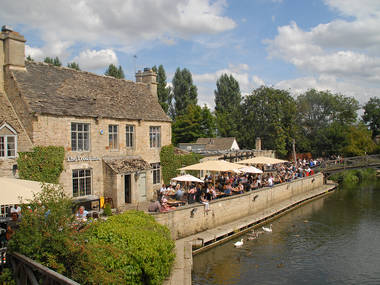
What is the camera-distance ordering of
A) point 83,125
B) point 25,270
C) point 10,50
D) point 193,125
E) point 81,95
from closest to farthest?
1. point 25,270
2. point 10,50
3. point 83,125
4. point 81,95
5. point 193,125

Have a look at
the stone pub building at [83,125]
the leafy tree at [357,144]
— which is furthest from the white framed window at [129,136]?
the leafy tree at [357,144]

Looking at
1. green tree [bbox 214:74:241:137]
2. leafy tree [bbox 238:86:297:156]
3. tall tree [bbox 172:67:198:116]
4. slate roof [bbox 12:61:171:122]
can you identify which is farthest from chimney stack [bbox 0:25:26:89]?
green tree [bbox 214:74:241:137]

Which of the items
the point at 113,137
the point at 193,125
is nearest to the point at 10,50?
the point at 113,137

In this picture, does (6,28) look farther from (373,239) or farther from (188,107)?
(188,107)

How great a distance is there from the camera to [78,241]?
8352mm

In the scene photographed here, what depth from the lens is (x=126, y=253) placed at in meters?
9.88

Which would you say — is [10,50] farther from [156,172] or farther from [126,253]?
[126,253]

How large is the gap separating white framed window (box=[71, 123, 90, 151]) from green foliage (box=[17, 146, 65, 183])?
3.70 feet

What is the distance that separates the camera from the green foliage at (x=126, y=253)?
8.34 metres

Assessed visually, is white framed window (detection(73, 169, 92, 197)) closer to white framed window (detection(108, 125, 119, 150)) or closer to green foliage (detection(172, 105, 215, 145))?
white framed window (detection(108, 125, 119, 150))

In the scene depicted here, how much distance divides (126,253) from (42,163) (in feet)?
33.4

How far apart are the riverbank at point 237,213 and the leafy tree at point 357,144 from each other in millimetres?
20861

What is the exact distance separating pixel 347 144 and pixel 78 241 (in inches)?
1995

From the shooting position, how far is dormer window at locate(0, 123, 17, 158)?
16906mm
